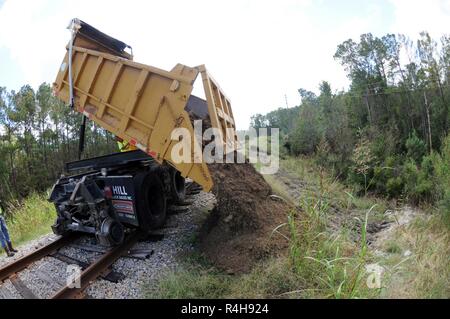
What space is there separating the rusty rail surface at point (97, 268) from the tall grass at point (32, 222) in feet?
10.3

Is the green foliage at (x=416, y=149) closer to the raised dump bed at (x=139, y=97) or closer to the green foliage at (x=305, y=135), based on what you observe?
the green foliage at (x=305, y=135)

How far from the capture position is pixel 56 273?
508cm

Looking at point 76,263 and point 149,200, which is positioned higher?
point 149,200

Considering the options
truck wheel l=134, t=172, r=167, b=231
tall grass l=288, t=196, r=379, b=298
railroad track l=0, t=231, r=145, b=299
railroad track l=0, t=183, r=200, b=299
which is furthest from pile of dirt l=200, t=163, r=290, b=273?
railroad track l=0, t=231, r=145, b=299

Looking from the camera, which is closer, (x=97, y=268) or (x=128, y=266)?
(x=97, y=268)

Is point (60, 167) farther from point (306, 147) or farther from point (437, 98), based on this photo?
point (437, 98)

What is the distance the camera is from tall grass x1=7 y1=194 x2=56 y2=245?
8.24 metres

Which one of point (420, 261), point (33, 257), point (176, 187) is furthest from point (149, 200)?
point (420, 261)

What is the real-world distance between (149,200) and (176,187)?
3.40 feet

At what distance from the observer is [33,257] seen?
18.4 feet

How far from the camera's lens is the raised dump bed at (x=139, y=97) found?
489cm

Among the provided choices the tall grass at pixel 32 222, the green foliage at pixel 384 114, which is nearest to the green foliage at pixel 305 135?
the green foliage at pixel 384 114

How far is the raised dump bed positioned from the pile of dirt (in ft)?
1.53

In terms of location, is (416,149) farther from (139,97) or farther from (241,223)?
(139,97)
